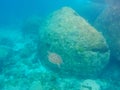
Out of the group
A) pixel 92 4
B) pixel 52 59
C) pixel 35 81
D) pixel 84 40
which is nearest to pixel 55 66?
pixel 52 59

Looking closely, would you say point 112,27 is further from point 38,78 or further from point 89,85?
point 38,78

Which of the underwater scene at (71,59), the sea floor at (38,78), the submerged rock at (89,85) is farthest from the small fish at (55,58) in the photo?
the submerged rock at (89,85)

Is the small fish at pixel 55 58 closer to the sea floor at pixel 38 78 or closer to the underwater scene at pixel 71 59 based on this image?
the underwater scene at pixel 71 59

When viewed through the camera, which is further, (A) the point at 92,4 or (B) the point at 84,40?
(A) the point at 92,4

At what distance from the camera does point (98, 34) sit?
32.3 feet

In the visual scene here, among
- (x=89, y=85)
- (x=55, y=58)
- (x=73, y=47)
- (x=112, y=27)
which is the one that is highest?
(x=112, y=27)

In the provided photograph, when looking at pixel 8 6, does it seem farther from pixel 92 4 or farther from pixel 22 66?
pixel 22 66

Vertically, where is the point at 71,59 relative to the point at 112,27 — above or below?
below

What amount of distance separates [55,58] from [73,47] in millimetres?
1396

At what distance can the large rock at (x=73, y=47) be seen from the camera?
9.60m

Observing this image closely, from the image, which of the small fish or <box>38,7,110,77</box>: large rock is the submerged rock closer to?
<box>38,7,110,77</box>: large rock

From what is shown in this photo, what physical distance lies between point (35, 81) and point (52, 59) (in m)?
1.46

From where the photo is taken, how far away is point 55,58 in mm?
10586

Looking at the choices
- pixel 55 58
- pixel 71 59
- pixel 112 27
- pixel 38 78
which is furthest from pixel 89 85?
pixel 112 27
